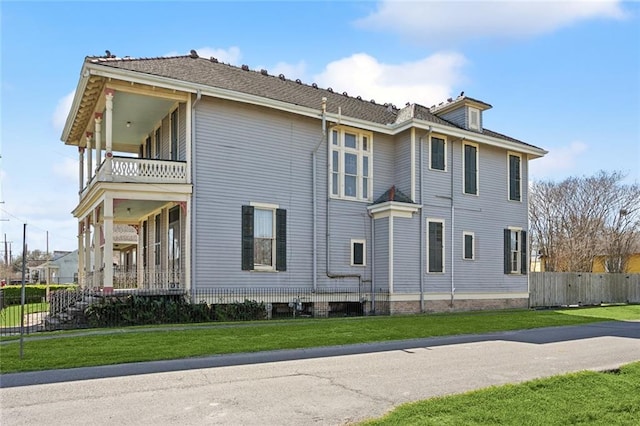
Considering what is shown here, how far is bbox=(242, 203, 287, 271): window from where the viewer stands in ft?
62.9

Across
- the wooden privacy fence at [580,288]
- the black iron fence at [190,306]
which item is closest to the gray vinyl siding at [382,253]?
the black iron fence at [190,306]

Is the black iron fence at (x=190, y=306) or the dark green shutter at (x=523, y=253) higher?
the dark green shutter at (x=523, y=253)

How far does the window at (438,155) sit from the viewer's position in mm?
23266

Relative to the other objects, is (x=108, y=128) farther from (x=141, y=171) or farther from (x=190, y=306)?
(x=190, y=306)

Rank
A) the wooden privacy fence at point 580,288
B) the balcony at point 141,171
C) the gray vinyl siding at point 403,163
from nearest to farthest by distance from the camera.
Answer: the balcony at point 141,171, the gray vinyl siding at point 403,163, the wooden privacy fence at point 580,288

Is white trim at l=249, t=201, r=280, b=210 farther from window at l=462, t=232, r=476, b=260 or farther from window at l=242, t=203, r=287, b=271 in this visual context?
window at l=462, t=232, r=476, b=260

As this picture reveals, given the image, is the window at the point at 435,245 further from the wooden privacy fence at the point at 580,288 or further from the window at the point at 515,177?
the wooden privacy fence at the point at 580,288

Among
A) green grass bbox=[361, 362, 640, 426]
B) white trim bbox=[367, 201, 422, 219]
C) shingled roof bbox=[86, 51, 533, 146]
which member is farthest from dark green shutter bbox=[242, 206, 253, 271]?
green grass bbox=[361, 362, 640, 426]

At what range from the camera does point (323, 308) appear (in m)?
20.8

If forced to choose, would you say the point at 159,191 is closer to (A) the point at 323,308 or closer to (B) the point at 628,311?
(A) the point at 323,308

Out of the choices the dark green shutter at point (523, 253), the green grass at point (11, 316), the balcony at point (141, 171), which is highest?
the balcony at point (141, 171)

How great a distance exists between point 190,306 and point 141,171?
179 inches

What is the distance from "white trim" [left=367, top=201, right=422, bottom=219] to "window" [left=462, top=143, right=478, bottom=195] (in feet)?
11.2

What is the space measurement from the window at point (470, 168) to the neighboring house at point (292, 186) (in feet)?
0.24
